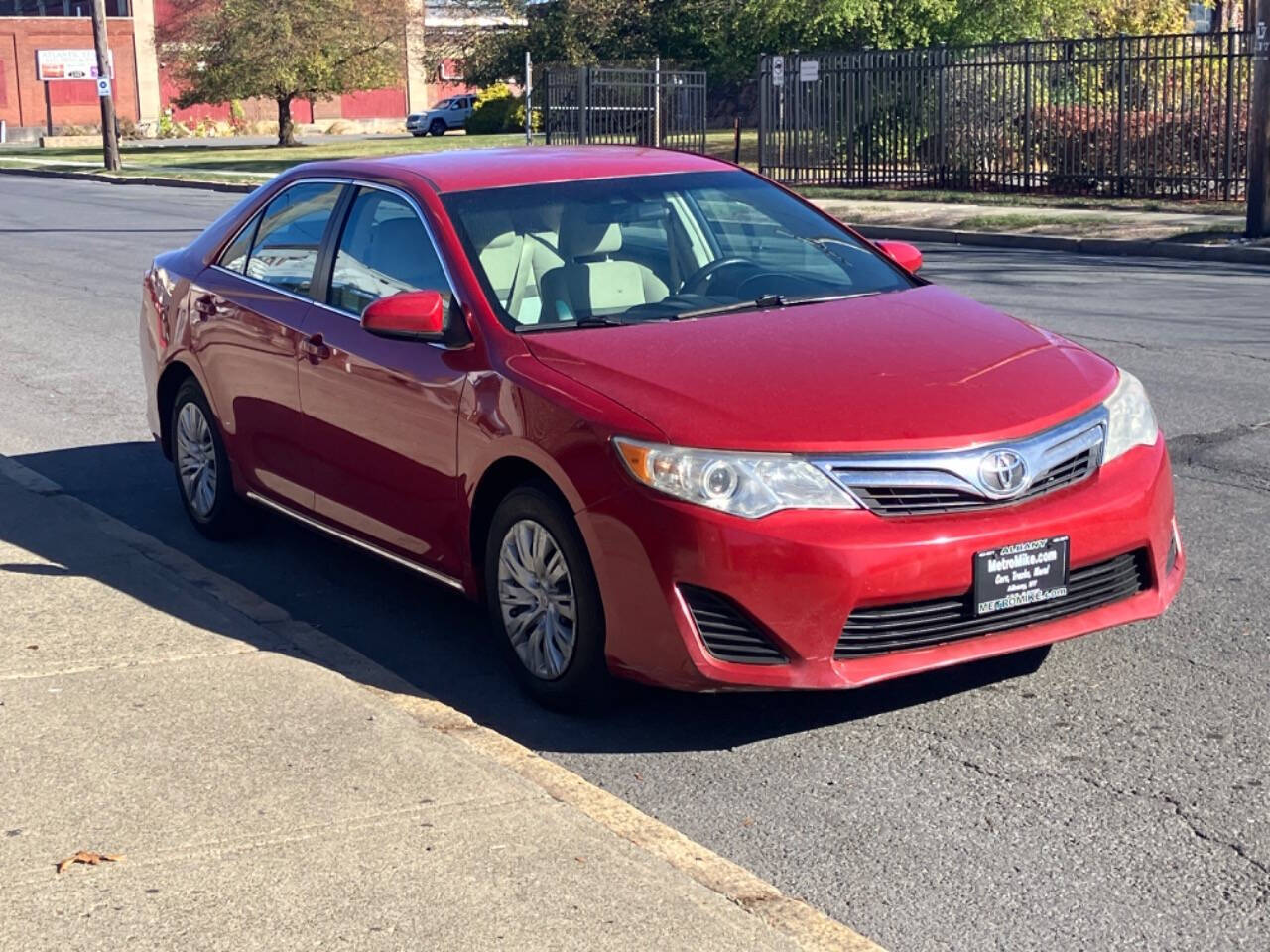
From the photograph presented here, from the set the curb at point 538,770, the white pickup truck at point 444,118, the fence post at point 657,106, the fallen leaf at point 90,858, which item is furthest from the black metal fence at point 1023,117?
the white pickup truck at point 444,118

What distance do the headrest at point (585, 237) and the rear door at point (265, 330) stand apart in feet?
3.57

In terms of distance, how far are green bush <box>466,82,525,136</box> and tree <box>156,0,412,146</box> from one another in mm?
4083

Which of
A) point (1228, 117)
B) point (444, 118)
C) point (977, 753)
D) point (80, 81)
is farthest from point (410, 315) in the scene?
point (80, 81)

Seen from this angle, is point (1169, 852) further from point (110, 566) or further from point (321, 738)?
point (110, 566)

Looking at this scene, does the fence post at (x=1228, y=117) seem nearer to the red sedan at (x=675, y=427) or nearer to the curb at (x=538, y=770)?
the red sedan at (x=675, y=427)

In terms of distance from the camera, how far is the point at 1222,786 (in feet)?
14.5

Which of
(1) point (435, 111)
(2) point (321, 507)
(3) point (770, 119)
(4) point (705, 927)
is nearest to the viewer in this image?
(4) point (705, 927)

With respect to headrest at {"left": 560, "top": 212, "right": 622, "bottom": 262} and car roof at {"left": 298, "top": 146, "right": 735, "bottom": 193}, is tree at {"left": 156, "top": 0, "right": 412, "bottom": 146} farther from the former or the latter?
headrest at {"left": 560, "top": 212, "right": 622, "bottom": 262}

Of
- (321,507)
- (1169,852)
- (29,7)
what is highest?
(29,7)

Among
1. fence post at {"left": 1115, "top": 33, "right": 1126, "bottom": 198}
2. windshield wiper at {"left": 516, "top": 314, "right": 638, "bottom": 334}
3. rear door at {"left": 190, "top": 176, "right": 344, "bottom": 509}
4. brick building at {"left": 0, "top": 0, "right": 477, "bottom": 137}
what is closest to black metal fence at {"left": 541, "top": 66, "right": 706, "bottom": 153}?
fence post at {"left": 1115, "top": 33, "right": 1126, "bottom": 198}

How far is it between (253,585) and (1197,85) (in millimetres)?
18772

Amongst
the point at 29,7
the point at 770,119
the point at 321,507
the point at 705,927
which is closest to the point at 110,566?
the point at 321,507

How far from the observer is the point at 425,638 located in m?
6.02

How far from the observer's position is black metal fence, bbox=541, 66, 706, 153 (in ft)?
Answer: 102
